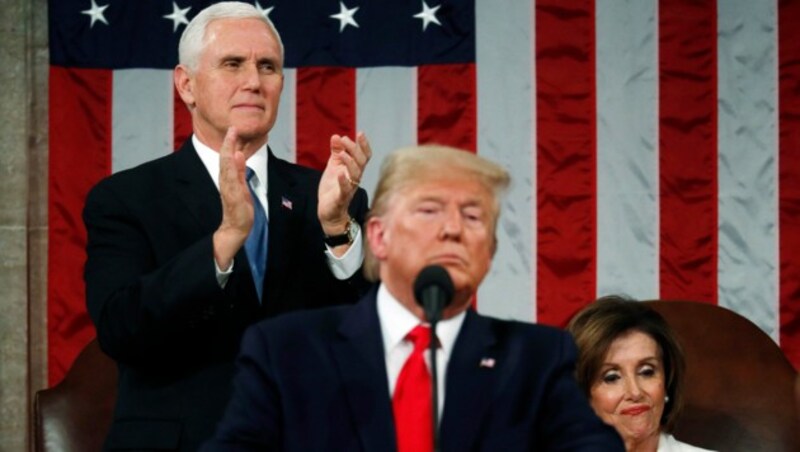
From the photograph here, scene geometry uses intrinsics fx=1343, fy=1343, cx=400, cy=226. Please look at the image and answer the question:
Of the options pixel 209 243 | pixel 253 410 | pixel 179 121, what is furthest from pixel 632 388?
pixel 179 121

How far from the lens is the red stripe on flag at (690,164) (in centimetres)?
462

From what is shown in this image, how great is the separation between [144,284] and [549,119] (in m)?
2.43

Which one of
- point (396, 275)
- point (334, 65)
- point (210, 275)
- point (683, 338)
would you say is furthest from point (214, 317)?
point (334, 65)

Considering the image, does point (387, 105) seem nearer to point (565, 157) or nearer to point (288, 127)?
point (288, 127)

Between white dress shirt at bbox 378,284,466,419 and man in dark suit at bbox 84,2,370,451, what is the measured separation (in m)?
0.47

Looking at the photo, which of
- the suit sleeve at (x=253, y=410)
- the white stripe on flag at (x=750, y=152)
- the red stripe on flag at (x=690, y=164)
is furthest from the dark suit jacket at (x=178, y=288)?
the white stripe on flag at (x=750, y=152)

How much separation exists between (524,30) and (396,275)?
9.11ft

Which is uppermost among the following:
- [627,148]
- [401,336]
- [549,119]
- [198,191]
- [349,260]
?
[549,119]

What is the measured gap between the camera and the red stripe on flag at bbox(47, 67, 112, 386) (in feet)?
15.2

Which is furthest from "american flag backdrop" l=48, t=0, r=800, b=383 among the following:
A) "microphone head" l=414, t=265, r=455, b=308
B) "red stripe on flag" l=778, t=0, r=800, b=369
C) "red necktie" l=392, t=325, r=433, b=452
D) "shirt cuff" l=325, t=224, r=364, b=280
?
"microphone head" l=414, t=265, r=455, b=308

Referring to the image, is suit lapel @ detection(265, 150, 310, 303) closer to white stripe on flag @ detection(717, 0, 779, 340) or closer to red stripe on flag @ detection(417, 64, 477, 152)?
red stripe on flag @ detection(417, 64, 477, 152)

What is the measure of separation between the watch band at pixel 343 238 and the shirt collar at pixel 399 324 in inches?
24.6

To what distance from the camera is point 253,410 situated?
2.00m

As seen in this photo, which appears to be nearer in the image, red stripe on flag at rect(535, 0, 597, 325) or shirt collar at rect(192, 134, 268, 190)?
shirt collar at rect(192, 134, 268, 190)
